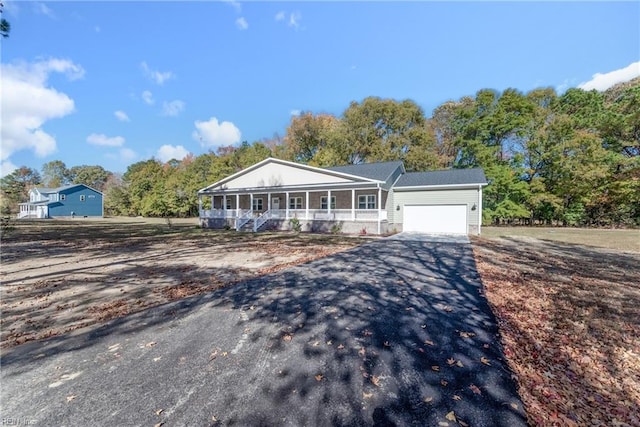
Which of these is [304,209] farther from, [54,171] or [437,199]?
[54,171]

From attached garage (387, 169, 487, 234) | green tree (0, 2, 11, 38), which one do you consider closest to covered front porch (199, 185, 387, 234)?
attached garage (387, 169, 487, 234)

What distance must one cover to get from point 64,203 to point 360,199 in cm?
4797

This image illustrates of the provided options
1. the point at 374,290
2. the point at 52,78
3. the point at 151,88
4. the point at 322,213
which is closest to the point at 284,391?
the point at 374,290

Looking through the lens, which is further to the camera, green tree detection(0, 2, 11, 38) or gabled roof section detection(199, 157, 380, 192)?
gabled roof section detection(199, 157, 380, 192)

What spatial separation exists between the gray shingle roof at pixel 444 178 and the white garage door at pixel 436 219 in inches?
60.4

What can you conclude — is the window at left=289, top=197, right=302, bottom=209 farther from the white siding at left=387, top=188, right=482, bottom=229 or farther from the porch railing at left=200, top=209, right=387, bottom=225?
the white siding at left=387, top=188, right=482, bottom=229

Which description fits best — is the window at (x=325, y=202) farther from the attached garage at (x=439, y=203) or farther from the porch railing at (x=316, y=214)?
the attached garage at (x=439, y=203)

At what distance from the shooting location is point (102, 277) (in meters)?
6.75

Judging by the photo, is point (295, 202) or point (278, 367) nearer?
point (278, 367)

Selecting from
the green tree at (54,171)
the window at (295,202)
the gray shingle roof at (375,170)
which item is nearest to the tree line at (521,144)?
the gray shingle roof at (375,170)

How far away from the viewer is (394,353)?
3158 millimetres

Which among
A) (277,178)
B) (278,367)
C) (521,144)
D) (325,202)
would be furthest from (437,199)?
(278,367)

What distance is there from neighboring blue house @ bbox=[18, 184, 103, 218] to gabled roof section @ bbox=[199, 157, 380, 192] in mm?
35065

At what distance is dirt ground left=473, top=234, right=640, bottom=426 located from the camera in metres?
2.34
